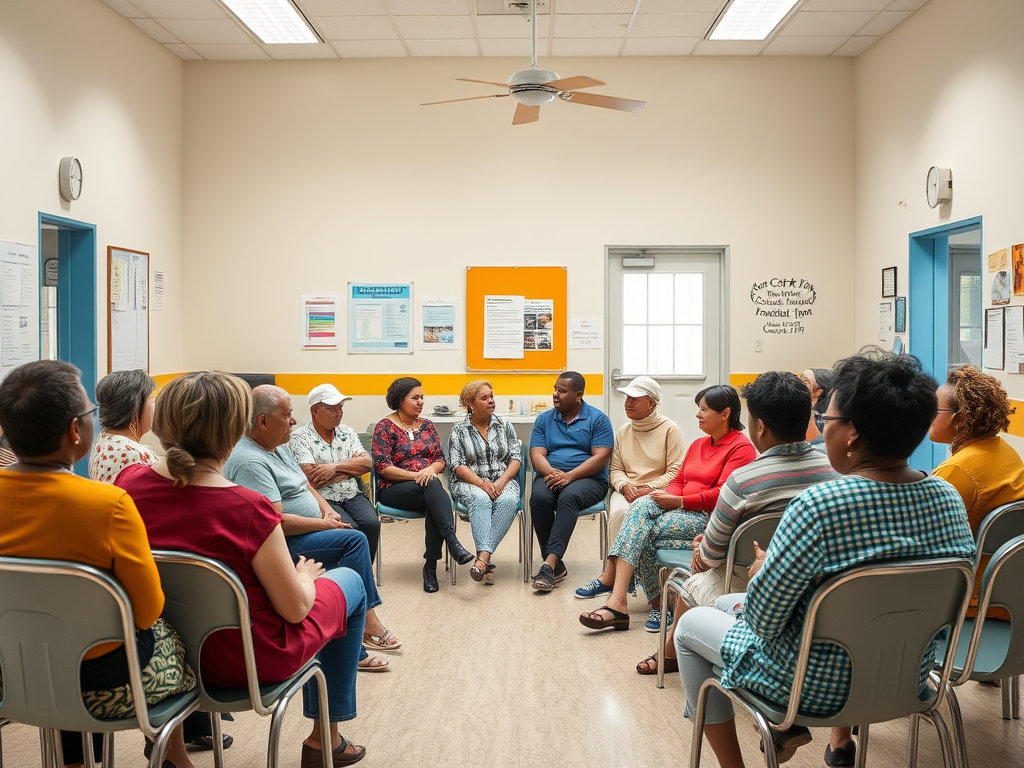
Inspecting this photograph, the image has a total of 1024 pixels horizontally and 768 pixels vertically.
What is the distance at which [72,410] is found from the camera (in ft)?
6.34

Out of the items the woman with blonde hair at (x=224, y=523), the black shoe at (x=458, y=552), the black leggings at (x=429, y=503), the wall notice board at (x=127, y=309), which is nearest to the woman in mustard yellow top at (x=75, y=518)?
the woman with blonde hair at (x=224, y=523)

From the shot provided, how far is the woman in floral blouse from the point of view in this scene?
482 centimetres

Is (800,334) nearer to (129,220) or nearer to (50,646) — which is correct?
(129,220)

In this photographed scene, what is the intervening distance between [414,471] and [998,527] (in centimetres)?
320

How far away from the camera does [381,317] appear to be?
694cm

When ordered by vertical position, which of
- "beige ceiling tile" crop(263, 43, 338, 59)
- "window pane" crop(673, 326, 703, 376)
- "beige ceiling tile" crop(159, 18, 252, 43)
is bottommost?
"window pane" crop(673, 326, 703, 376)

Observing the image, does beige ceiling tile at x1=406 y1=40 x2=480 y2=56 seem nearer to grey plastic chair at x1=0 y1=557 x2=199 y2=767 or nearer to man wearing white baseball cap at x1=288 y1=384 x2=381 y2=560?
man wearing white baseball cap at x1=288 y1=384 x2=381 y2=560

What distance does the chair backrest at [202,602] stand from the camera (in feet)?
6.34

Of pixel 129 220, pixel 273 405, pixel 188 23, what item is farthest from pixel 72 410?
pixel 188 23

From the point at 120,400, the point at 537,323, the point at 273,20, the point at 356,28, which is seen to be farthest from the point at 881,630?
the point at 273,20

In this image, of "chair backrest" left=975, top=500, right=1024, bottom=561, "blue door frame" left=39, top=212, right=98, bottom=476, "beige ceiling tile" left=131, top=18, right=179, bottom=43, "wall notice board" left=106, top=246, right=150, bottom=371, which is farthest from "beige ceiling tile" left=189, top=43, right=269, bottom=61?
"chair backrest" left=975, top=500, right=1024, bottom=561

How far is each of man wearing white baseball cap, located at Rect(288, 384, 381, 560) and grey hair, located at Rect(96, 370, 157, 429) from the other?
55.5 inches

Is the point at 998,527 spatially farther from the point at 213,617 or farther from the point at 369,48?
the point at 369,48

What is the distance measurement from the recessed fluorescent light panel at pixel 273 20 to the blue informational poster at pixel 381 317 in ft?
6.31
